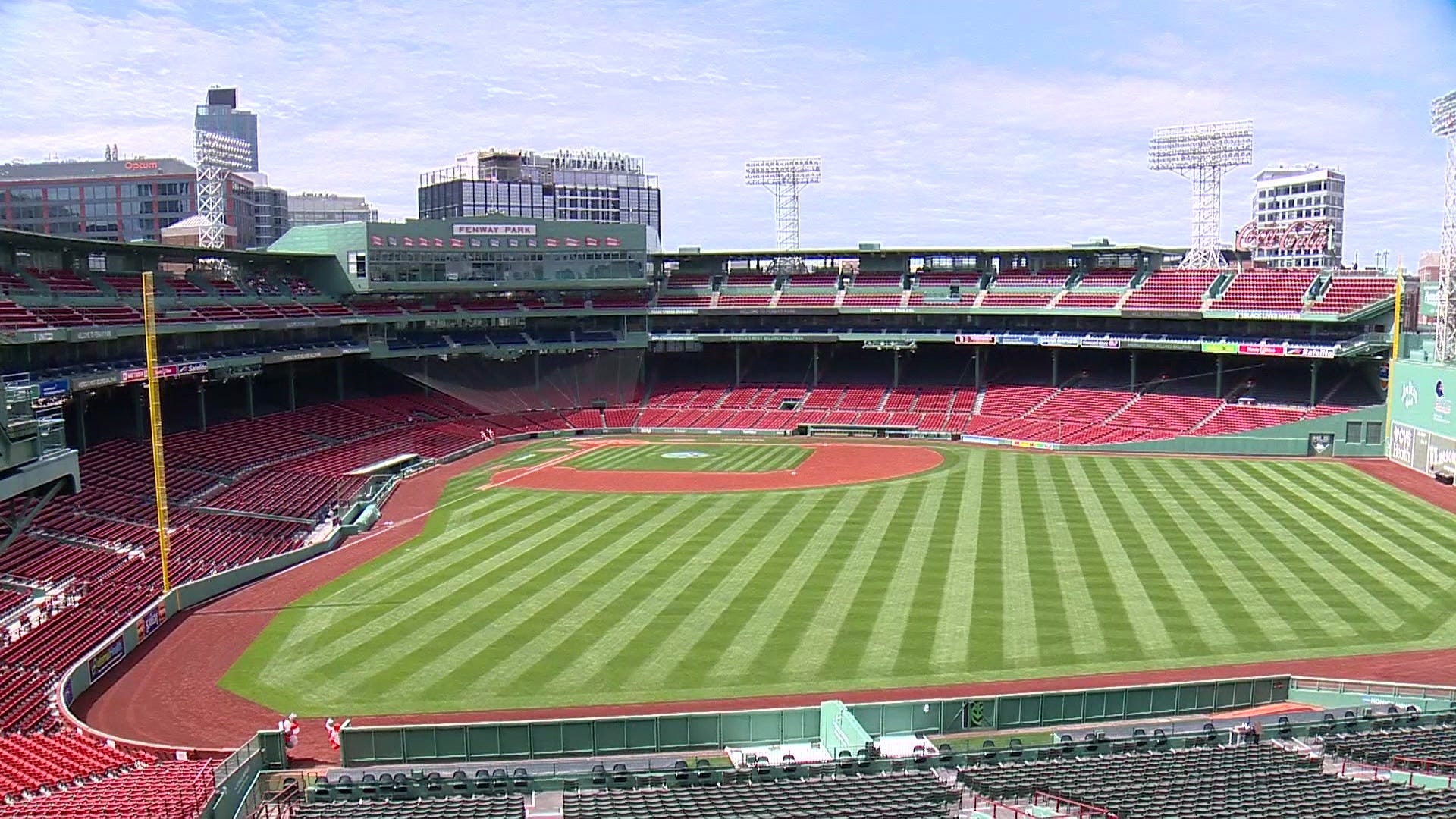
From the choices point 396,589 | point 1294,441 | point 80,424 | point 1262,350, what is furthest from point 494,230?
point 1294,441

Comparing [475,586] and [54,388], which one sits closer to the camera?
[475,586]

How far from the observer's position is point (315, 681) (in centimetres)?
2641

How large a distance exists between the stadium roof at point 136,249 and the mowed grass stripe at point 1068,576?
4155cm

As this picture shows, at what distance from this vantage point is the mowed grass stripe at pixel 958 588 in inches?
1072

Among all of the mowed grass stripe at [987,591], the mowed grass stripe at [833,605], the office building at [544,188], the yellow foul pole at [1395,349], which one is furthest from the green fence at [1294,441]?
the office building at [544,188]

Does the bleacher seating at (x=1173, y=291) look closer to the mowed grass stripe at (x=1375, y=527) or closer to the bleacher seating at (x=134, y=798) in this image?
the mowed grass stripe at (x=1375, y=527)

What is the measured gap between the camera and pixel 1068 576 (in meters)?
33.9

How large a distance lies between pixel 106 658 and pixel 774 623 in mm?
16698

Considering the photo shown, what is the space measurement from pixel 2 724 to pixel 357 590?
1204 centimetres

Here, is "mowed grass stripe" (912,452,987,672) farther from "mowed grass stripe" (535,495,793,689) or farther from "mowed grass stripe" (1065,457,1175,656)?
"mowed grass stripe" (535,495,793,689)

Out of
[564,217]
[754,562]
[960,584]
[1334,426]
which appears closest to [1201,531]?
[960,584]

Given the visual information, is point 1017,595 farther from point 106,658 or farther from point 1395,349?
point 1395,349

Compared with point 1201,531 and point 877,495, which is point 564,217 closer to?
point 877,495

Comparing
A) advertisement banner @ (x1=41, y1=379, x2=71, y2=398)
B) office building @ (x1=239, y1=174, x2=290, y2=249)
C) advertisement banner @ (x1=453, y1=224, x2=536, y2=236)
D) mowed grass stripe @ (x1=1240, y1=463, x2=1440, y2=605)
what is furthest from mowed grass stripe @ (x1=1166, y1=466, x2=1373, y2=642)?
office building @ (x1=239, y1=174, x2=290, y2=249)
